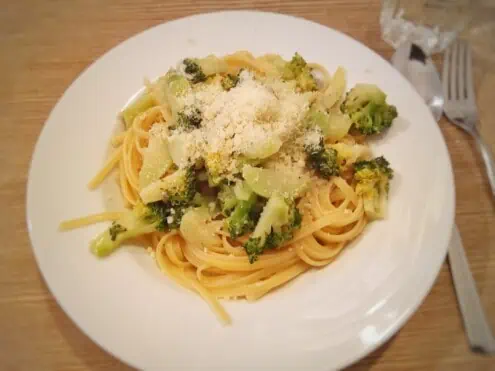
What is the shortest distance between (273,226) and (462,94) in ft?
5.76

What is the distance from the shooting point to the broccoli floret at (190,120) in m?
2.41

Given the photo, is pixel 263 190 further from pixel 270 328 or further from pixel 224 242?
pixel 270 328

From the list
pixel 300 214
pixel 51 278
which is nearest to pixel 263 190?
pixel 300 214

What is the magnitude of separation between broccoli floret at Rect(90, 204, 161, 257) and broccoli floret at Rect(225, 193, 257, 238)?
37 centimetres

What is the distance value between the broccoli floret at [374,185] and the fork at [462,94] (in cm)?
92

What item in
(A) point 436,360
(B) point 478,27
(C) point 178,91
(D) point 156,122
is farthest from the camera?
(B) point 478,27

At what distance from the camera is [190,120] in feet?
7.94

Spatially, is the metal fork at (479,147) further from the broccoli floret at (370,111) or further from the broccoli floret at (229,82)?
the broccoli floret at (229,82)

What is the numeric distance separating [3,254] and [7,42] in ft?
5.76

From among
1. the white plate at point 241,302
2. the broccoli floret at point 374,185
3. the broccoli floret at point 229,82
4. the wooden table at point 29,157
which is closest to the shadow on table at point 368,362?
the wooden table at point 29,157

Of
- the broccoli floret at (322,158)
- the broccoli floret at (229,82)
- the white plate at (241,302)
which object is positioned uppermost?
the broccoli floret at (229,82)

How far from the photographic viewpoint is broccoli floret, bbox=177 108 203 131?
7.91 feet

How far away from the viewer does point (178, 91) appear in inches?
102

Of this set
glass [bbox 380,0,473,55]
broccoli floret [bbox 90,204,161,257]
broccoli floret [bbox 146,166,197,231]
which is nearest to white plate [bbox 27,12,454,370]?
broccoli floret [bbox 90,204,161,257]
